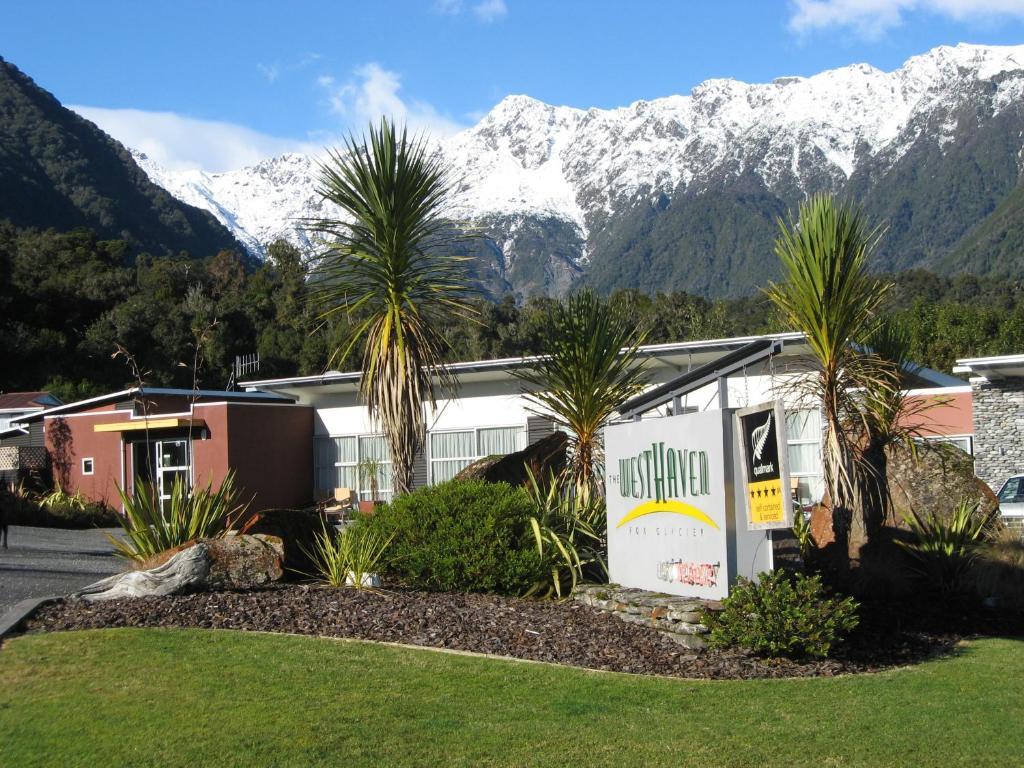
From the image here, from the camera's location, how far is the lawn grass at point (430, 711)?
20.6 ft

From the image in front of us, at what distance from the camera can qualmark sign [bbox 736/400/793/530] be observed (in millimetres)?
9555

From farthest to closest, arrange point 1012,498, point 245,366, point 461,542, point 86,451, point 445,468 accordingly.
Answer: point 245,366 < point 86,451 < point 445,468 < point 1012,498 < point 461,542

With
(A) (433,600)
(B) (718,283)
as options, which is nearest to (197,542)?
(A) (433,600)

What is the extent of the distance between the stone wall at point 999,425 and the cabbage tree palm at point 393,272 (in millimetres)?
15086

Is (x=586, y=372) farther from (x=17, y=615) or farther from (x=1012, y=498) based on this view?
(x=1012, y=498)

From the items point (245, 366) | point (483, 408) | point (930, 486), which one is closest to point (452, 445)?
point (483, 408)

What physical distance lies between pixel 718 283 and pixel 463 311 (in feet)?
483

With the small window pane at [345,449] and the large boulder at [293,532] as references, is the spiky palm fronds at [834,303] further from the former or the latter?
the small window pane at [345,449]

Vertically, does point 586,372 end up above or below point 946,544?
above

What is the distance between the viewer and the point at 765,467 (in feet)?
32.2

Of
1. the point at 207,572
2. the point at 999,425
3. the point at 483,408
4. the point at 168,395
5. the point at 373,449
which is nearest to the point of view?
the point at 207,572

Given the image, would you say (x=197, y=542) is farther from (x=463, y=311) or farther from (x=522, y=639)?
(x=463, y=311)

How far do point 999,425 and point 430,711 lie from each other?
2027cm

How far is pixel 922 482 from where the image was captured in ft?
43.7
